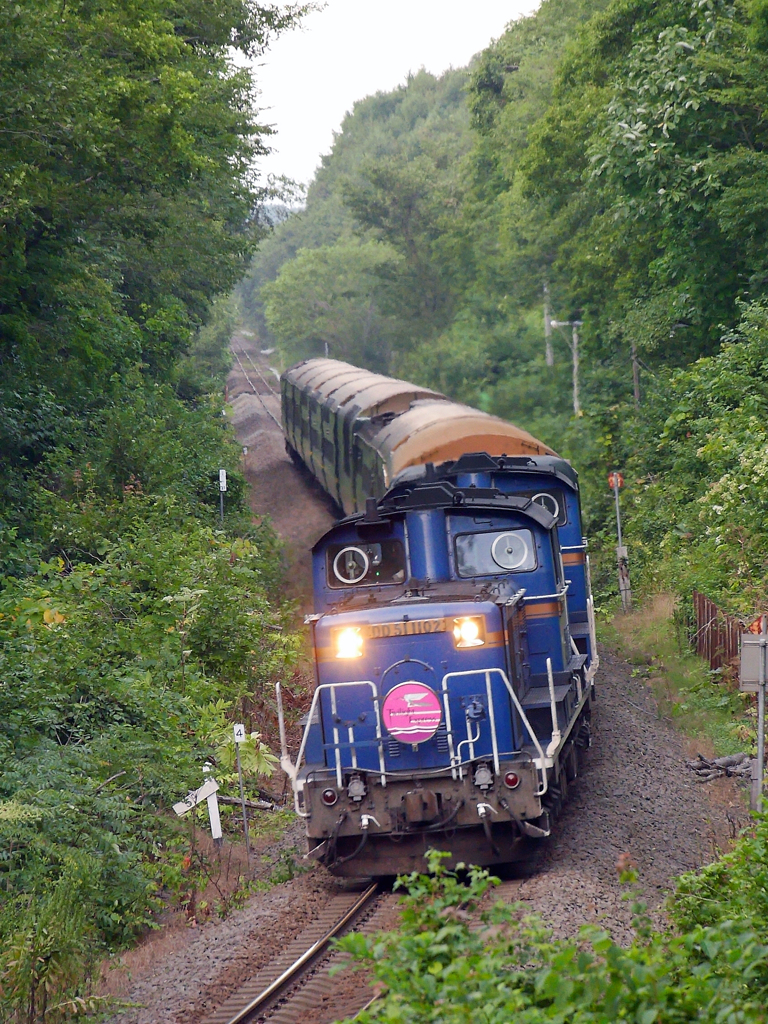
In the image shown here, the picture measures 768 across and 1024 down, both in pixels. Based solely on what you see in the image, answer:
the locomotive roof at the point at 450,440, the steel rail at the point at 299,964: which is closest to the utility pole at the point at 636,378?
the locomotive roof at the point at 450,440

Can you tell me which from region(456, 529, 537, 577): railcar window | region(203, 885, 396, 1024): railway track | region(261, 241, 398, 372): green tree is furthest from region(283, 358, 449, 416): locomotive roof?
region(261, 241, 398, 372): green tree

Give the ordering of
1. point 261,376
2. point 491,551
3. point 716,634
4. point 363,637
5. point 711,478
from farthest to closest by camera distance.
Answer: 1. point 261,376
2. point 711,478
3. point 716,634
4. point 491,551
5. point 363,637

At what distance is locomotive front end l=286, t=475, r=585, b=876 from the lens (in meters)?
8.69

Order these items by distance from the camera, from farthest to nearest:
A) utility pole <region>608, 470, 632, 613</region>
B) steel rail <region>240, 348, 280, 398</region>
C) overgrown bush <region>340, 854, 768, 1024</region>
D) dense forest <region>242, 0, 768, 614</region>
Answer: steel rail <region>240, 348, 280, 398</region> < utility pole <region>608, 470, 632, 613</region> < dense forest <region>242, 0, 768, 614</region> < overgrown bush <region>340, 854, 768, 1024</region>

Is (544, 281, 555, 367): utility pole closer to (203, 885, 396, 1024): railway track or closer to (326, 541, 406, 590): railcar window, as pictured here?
(326, 541, 406, 590): railcar window

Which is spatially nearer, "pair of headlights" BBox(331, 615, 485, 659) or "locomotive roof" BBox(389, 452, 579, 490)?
"pair of headlights" BBox(331, 615, 485, 659)

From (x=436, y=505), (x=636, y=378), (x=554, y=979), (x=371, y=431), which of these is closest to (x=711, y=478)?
(x=636, y=378)

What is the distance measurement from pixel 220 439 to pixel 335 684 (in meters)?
20.7

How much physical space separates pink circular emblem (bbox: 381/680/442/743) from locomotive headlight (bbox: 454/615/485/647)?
501 millimetres

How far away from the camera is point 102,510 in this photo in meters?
18.0

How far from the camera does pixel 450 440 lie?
14.1 metres

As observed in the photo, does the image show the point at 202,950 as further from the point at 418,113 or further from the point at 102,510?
the point at 418,113

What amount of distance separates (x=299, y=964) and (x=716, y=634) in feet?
34.9

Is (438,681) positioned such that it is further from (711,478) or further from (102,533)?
(711,478)
